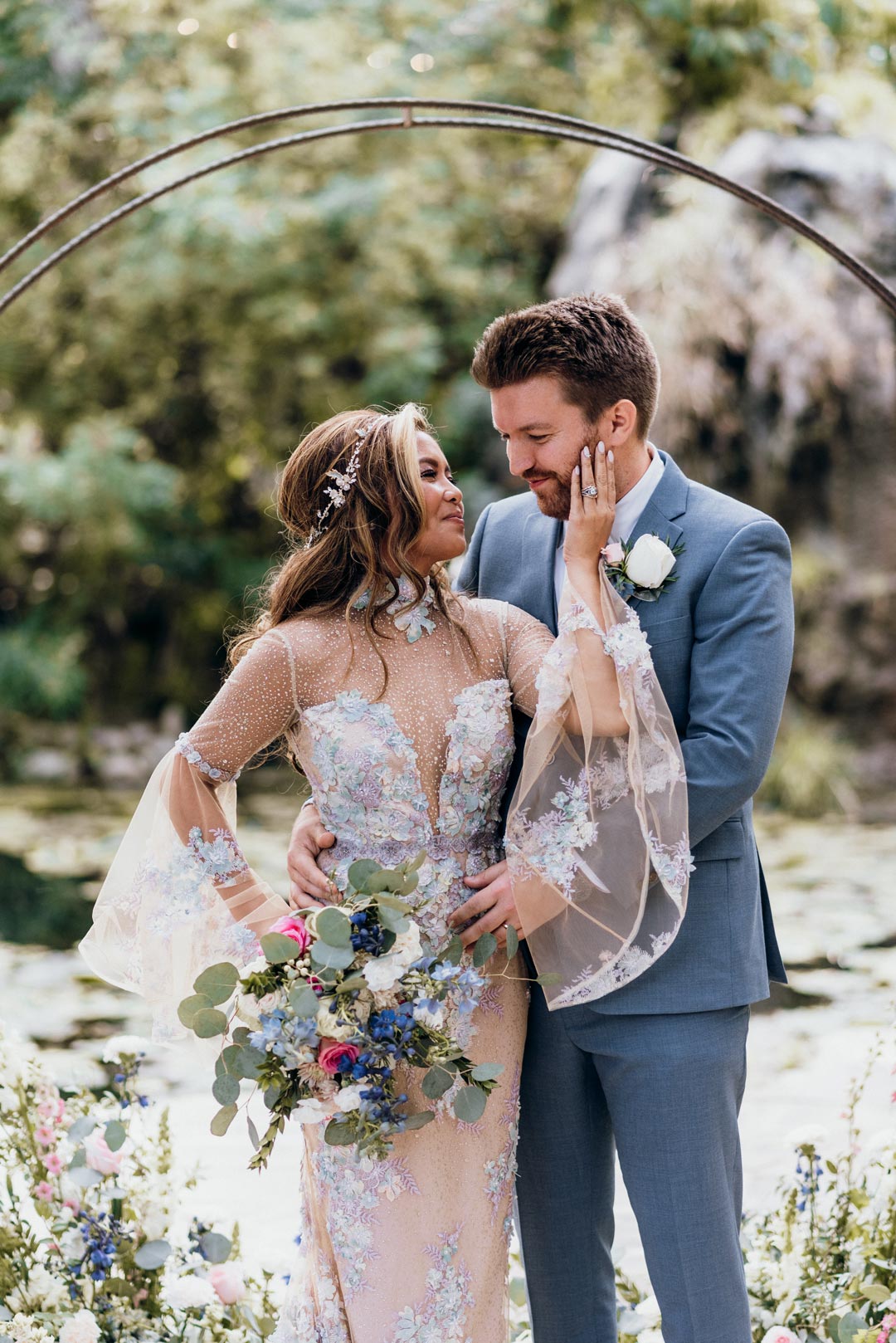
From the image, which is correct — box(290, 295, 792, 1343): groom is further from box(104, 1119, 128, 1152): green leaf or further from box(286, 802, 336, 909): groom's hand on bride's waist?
box(104, 1119, 128, 1152): green leaf

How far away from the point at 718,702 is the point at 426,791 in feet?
1.60

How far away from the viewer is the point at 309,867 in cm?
218

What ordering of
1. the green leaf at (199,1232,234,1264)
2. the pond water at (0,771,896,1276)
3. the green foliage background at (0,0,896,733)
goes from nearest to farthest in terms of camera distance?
1. the green leaf at (199,1232,234,1264)
2. the pond water at (0,771,896,1276)
3. the green foliage background at (0,0,896,733)

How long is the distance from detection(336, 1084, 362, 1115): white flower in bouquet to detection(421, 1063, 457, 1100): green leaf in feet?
0.37

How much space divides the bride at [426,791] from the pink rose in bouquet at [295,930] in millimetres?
190

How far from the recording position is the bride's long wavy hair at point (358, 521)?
217 centimetres

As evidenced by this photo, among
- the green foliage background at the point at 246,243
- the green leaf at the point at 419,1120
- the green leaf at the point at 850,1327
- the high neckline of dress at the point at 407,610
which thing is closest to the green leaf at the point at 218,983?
the green leaf at the point at 419,1120

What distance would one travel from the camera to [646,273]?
9125mm

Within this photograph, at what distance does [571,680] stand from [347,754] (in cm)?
37

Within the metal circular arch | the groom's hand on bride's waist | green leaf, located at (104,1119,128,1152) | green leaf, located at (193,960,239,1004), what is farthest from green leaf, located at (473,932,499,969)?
the metal circular arch

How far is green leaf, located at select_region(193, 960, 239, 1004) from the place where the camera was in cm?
196

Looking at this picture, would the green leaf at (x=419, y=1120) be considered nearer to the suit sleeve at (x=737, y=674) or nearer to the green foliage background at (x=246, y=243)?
the suit sleeve at (x=737, y=674)

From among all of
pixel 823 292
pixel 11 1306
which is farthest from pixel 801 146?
pixel 11 1306

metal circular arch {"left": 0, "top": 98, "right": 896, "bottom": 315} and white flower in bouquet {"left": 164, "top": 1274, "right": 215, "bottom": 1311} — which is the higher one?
metal circular arch {"left": 0, "top": 98, "right": 896, "bottom": 315}
